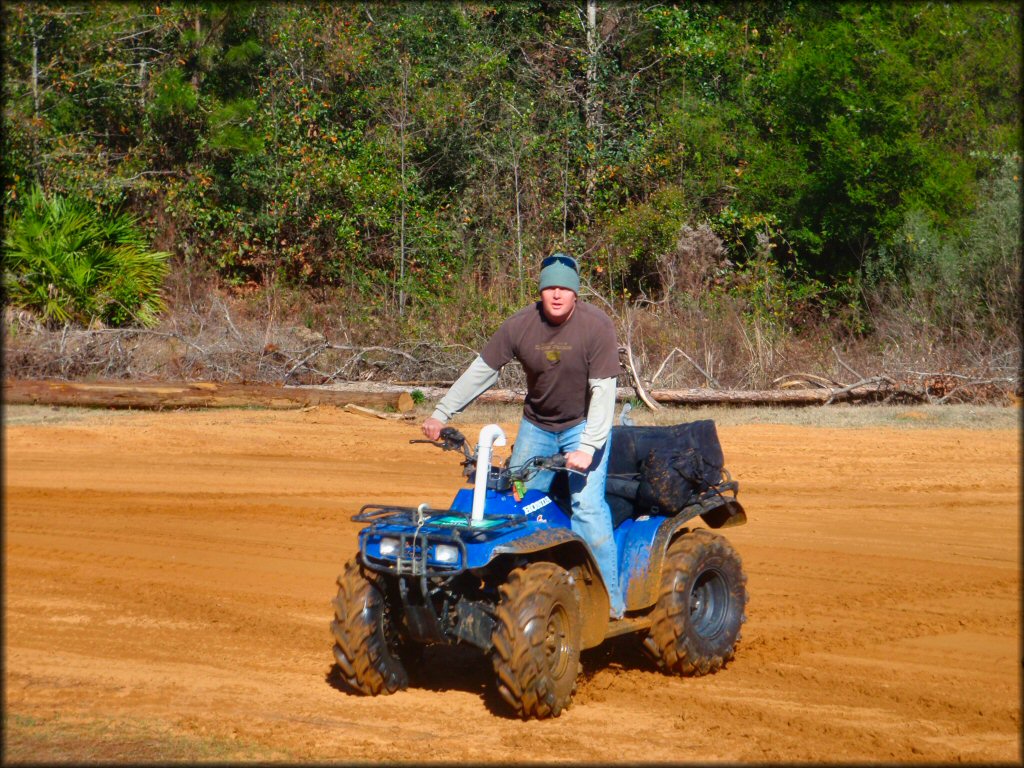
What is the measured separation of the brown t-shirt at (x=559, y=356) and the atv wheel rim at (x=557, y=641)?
3.64 ft

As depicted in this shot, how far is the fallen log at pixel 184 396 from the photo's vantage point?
18062 millimetres

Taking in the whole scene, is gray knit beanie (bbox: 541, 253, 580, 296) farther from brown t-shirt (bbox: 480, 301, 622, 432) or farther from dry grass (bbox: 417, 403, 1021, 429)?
dry grass (bbox: 417, 403, 1021, 429)

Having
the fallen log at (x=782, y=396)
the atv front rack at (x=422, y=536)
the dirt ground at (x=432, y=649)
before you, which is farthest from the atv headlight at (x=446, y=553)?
the fallen log at (x=782, y=396)

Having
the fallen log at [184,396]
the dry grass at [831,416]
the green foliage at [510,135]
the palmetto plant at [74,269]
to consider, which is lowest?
the dry grass at [831,416]

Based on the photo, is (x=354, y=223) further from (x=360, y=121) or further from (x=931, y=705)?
(x=931, y=705)

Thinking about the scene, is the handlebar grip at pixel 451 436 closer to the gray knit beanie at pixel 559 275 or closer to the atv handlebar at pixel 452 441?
the atv handlebar at pixel 452 441

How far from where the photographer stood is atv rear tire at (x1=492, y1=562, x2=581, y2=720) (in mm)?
5676

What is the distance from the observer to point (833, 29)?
24.4 m

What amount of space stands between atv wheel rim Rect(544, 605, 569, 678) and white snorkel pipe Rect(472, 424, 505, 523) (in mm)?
618

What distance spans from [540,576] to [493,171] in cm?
2100

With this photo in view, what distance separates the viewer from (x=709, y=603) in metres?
7.16

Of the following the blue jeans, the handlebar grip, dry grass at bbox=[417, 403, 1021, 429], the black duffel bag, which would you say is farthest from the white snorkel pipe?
dry grass at bbox=[417, 403, 1021, 429]

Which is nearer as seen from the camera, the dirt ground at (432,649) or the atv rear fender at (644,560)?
the dirt ground at (432,649)

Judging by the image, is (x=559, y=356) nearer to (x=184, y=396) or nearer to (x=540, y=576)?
(x=540, y=576)
